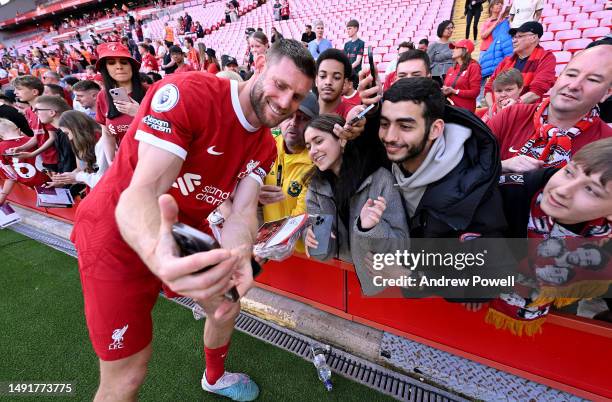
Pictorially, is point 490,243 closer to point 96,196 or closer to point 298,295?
point 298,295

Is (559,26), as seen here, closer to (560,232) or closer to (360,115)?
(560,232)

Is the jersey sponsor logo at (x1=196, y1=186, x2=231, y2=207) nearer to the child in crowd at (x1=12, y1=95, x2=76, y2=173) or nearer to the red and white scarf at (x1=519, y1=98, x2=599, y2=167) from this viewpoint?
the red and white scarf at (x1=519, y1=98, x2=599, y2=167)

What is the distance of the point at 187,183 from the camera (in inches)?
57.6

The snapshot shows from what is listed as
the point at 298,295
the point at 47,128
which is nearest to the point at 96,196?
the point at 298,295

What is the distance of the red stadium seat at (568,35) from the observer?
6.40 m

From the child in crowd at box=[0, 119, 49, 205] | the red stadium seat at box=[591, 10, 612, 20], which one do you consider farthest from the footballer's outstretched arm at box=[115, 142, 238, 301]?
the red stadium seat at box=[591, 10, 612, 20]

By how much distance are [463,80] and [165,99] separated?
165 inches

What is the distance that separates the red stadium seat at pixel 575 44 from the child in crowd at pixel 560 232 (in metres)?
7.08

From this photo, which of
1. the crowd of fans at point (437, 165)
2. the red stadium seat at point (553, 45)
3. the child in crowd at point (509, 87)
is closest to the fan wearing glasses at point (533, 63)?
the child in crowd at point (509, 87)

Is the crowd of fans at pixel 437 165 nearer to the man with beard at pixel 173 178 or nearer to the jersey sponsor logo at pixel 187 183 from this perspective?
the man with beard at pixel 173 178

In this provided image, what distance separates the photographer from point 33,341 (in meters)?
2.39

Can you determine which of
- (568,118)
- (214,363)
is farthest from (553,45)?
(214,363)

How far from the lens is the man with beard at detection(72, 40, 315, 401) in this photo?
3.85ft

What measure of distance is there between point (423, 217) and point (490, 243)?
35cm
